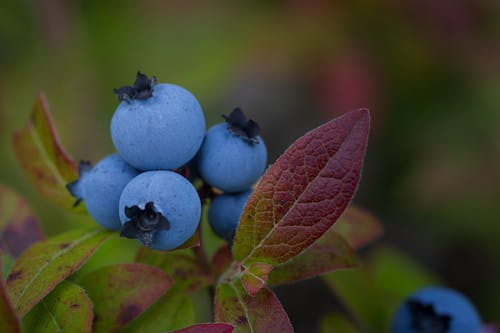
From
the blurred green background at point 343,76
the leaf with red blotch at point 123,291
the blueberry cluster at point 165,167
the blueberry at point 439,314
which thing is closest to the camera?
the blueberry cluster at point 165,167

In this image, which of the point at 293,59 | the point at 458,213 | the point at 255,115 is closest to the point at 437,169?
the point at 458,213

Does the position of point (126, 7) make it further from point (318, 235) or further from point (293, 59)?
point (318, 235)

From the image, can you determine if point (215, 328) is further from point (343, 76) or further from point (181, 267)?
point (343, 76)

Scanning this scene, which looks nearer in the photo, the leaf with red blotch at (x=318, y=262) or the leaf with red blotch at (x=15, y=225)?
the leaf with red blotch at (x=318, y=262)

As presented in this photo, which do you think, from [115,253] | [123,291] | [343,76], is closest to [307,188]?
[123,291]

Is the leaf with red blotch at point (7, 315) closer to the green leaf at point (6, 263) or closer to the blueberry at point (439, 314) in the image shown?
the green leaf at point (6, 263)

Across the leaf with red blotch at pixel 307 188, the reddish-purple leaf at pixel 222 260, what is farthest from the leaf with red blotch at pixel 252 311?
the reddish-purple leaf at pixel 222 260

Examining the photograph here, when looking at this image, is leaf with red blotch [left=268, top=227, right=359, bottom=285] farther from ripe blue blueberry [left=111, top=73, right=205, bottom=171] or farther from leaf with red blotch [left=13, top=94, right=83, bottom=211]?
leaf with red blotch [left=13, top=94, right=83, bottom=211]
